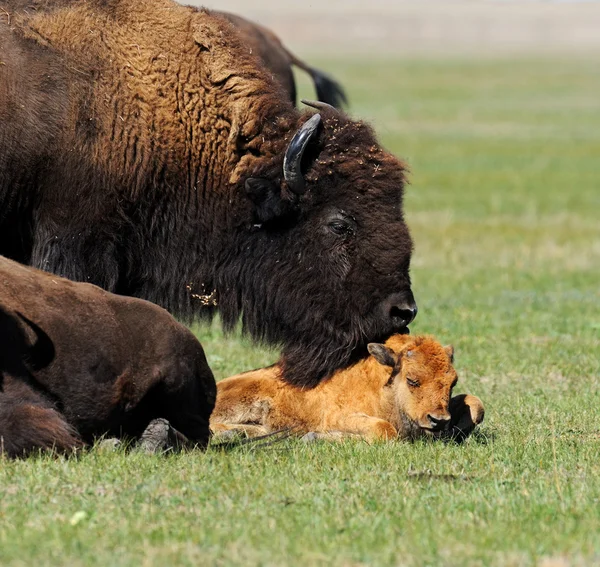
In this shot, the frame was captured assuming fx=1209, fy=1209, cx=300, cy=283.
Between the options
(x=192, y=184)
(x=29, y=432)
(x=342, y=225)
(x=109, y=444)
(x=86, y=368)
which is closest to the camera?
(x=29, y=432)

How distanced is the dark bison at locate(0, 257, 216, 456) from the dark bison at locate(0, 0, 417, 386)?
126 centimetres

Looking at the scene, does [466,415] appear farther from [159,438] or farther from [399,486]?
[159,438]

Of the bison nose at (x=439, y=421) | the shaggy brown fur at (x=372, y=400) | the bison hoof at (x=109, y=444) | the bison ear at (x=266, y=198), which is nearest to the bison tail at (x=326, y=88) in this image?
the bison ear at (x=266, y=198)

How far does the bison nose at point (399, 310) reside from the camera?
8336 mm

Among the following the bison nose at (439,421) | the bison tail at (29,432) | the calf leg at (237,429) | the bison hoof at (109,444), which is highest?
the bison nose at (439,421)

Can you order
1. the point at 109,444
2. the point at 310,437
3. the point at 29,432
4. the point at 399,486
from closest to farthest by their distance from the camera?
1. the point at 399,486
2. the point at 29,432
3. the point at 109,444
4. the point at 310,437

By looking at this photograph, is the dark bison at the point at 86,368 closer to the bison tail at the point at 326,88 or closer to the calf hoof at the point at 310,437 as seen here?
the calf hoof at the point at 310,437

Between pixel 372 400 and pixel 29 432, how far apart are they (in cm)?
242

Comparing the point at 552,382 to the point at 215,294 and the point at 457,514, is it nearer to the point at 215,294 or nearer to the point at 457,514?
the point at 215,294

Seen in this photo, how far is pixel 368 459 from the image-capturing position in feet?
22.0

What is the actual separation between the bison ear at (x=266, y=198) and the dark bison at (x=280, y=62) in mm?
7683

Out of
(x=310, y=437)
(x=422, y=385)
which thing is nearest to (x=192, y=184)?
(x=310, y=437)

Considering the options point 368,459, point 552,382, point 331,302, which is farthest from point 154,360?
point 552,382

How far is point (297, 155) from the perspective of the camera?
8.48 m
